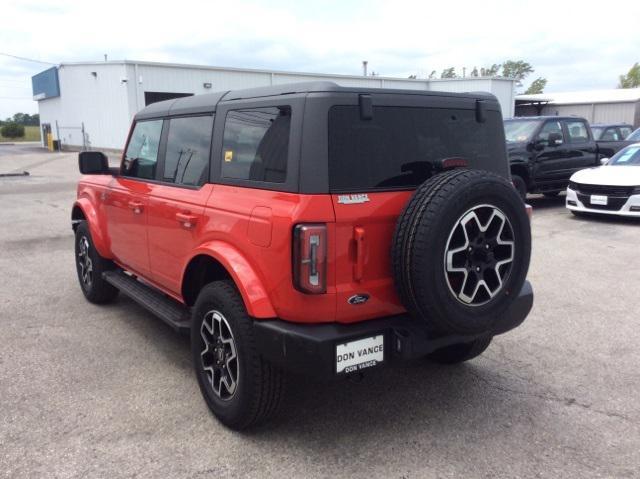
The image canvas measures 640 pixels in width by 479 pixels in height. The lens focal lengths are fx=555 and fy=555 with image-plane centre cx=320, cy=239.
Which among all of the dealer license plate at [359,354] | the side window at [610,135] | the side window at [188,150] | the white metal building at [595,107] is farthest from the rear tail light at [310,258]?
the white metal building at [595,107]

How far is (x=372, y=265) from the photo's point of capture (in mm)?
2820

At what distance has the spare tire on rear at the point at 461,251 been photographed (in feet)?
8.70

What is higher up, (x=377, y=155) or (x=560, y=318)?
(x=377, y=155)

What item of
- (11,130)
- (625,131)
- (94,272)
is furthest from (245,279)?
(11,130)

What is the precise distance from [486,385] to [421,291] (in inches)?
56.7

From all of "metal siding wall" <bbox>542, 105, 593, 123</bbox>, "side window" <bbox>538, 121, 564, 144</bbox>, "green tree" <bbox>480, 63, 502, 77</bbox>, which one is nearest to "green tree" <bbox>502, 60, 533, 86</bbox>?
"green tree" <bbox>480, 63, 502, 77</bbox>

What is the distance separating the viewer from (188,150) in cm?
377

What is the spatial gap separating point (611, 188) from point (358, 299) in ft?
27.9

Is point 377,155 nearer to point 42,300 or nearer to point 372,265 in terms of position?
point 372,265

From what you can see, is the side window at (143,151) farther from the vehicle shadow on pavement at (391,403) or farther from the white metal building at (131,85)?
the white metal building at (131,85)

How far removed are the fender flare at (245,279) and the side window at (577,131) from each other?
10687mm

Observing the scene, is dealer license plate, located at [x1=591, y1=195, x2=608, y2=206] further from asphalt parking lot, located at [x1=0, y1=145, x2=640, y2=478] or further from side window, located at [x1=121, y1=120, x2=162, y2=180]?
side window, located at [x1=121, y1=120, x2=162, y2=180]

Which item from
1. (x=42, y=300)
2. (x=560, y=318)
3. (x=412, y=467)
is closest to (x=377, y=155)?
(x=412, y=467)

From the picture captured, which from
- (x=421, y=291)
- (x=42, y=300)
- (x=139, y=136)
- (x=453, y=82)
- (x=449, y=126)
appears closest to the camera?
(x=421, y=291)
